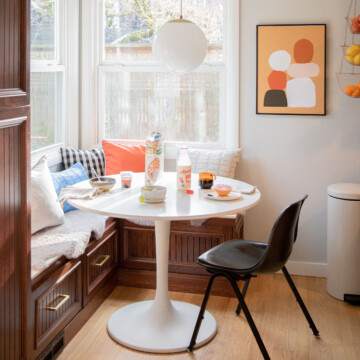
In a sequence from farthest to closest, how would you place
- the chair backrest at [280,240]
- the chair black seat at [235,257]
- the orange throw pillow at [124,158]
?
the orange throw pillow at [124,158], the chair black seat at [235,257], the chair backrest at [280,240]

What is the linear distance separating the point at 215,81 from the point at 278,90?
47cm

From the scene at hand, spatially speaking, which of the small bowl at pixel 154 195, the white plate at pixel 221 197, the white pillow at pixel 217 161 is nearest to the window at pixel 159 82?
the white pillow at pixel 217 161

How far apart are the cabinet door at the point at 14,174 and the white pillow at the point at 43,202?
26.0 inches

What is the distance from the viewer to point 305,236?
3.79 meters

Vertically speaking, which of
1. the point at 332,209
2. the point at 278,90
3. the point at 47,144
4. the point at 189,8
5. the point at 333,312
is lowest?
the point at 333,312

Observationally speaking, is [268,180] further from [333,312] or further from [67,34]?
[67,34]

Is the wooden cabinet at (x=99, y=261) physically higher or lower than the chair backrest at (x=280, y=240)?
lower

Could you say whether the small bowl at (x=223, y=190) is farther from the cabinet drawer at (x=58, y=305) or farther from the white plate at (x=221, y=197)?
the cabinet drawer at (x=58, y=305)

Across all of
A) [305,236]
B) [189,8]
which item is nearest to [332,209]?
[305,236]

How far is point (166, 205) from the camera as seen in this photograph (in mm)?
2545

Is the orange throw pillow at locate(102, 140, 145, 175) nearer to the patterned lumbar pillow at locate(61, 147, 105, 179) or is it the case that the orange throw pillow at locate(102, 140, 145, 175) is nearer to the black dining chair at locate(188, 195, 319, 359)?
the patterned lumbar pillow at locate(61, 147, 105, 179)

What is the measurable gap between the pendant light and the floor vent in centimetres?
143

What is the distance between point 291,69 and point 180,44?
52.3 inches

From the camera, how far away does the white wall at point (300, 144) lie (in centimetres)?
360
